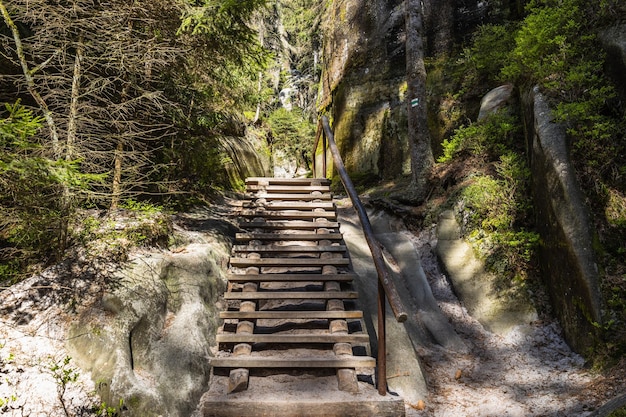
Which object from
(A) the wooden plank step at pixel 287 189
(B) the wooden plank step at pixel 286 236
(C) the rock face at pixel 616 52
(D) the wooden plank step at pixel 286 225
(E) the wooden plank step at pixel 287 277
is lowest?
(E) the wooden plank step at pixel 287 277

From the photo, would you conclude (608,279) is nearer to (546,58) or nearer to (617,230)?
(617,230)

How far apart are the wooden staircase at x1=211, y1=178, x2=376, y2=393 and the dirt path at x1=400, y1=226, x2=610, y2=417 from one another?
108cm

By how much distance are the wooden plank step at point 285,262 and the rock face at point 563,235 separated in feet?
9.21

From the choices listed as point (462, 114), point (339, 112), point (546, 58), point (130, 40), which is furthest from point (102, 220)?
point (339, 112)

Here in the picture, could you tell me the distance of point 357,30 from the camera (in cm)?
1400

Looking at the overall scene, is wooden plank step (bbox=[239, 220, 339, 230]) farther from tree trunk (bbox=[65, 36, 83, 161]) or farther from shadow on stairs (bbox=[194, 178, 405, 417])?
tree trunk (bbox=[65, 36, 83, 161])

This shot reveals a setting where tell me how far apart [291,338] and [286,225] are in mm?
2480

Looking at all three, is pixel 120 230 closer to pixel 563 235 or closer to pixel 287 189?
pixel 287 189

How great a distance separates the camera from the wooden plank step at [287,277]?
4.62 m

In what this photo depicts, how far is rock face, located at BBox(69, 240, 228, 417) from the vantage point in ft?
10.8

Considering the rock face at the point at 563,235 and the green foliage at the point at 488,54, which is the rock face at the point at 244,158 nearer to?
the rock face at the point at 563,235

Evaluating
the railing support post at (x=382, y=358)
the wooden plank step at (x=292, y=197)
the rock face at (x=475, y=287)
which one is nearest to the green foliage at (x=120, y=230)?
the wooden plank step at (x=292, y=197)

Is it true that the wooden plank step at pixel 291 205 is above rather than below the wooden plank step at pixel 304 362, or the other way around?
above

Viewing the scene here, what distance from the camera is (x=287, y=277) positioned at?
4.77 m
